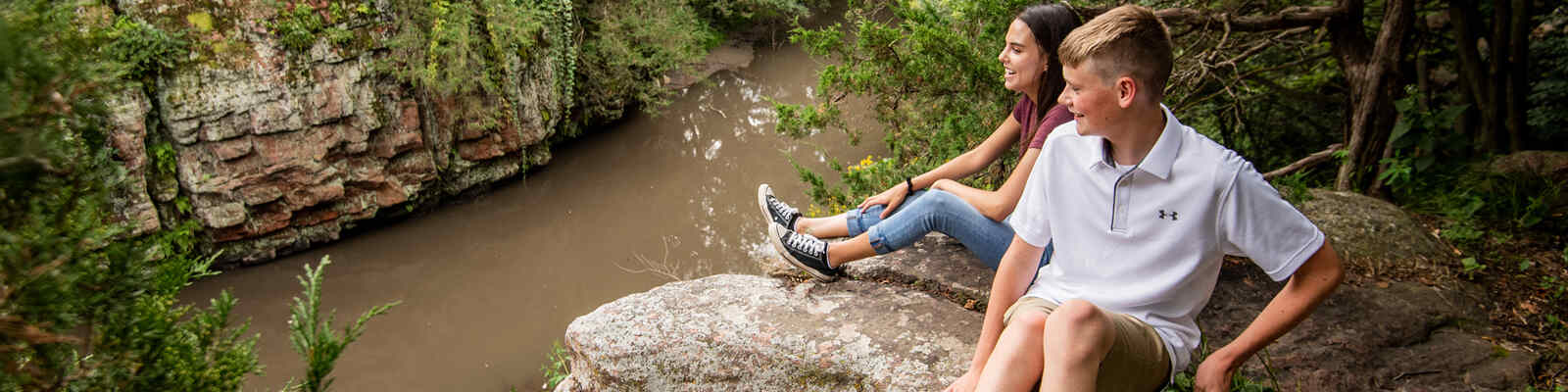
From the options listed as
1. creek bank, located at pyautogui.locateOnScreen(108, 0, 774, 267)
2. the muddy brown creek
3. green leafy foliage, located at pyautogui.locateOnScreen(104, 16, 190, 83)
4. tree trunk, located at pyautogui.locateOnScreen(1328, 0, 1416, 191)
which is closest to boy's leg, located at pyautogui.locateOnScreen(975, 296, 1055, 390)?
tree trunk, located at pyautogui.locateOnScreen(1328, 0, 1416, 191)

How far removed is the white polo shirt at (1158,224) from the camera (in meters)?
1.74

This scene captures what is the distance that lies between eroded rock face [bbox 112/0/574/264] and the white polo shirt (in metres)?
6.22

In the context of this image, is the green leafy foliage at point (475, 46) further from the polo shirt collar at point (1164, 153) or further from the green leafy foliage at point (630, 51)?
the polo shirt collar at point (1164, 153)

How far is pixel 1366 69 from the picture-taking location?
3988 millimetres

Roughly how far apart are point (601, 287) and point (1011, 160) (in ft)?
12.1

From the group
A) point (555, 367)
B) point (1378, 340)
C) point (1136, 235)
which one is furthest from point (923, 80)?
point (555, 367)

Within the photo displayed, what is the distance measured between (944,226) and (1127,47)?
123cm

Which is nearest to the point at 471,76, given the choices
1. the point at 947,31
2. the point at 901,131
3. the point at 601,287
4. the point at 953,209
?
the point at 601,287

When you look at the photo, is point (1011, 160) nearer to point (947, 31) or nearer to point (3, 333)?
point (947, 31)

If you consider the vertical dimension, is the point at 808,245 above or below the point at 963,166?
below

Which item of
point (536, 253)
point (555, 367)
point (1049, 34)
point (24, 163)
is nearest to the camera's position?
point (24, 163)

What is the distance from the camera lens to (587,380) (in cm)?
305

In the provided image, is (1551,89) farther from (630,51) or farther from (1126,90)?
(630,51)

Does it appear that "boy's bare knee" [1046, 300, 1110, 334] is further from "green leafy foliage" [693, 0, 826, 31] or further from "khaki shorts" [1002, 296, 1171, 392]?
"green leafy foliage" [693, 0, 826, 31]
